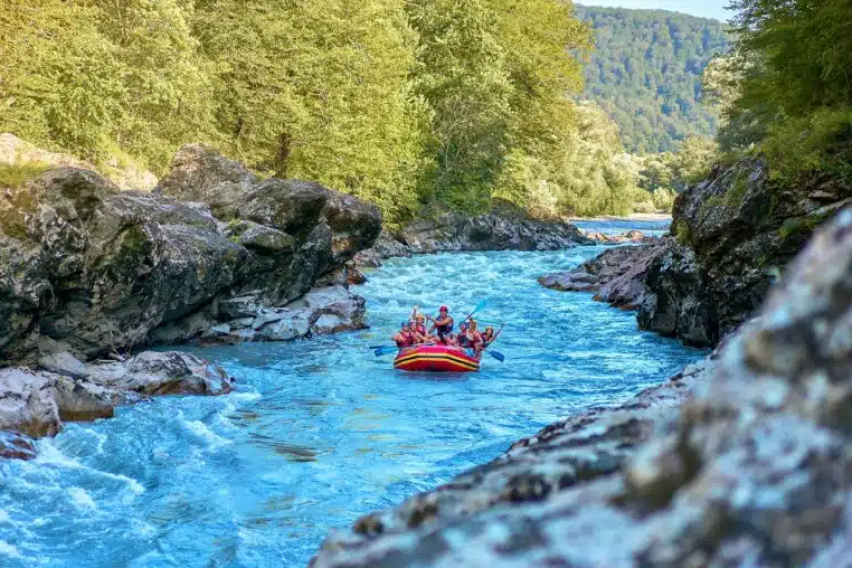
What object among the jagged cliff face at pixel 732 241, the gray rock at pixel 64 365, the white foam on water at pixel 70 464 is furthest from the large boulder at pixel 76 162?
the jagged cliff face at pixel 732 241

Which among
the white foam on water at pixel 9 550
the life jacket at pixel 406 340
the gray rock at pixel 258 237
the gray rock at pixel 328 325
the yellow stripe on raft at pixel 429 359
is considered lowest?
the gray rock at pixel 328 325

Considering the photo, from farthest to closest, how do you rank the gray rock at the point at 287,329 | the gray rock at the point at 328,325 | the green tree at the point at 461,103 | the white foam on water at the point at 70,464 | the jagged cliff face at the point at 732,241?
the green tree at the point at 461,103
the gray rock at the point at 328,325
the gray rock at the point at 287,329
the jagged cliff face at the point at 732,241
the white foam on water at the point at 70,464

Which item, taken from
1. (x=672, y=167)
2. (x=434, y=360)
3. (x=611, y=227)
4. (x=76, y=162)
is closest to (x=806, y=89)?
(x=434, y=360)

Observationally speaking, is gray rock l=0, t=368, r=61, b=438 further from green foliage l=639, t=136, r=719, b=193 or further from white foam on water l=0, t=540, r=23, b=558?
green foliage l=639, t=136, r=719, b=193

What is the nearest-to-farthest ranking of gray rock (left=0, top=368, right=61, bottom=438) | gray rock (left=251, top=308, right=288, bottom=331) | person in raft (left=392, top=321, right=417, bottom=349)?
gray rock (left=0, top=368, right=61, bottom=438)
person in raft (left=392, top=321, right=417, bottom=349)
gray rock (left=251, top=308, right=288, bottom=331)

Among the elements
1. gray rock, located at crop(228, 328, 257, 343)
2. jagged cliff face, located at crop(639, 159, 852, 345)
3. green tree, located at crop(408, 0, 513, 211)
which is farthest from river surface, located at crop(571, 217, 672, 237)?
gray rock, located at crop(228, 328, 257, 343)

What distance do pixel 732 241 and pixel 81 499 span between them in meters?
10.6

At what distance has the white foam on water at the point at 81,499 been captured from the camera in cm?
742

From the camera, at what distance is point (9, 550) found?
21.0 ft

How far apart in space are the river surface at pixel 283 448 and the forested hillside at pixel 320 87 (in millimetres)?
10606

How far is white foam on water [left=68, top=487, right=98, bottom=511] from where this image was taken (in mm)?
7422

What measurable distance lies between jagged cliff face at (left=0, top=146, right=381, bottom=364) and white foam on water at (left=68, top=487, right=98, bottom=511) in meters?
3.84

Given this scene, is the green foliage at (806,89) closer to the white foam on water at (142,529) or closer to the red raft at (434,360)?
the red raft at (434,360)

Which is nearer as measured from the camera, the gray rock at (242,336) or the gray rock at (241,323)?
the gray rock at (242,336)
